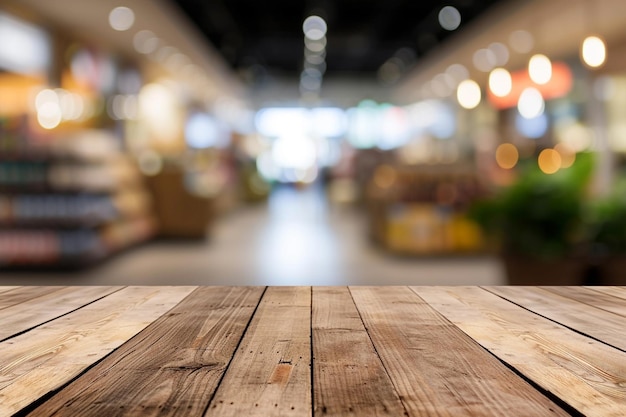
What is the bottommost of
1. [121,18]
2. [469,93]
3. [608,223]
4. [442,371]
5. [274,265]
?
[274,265]

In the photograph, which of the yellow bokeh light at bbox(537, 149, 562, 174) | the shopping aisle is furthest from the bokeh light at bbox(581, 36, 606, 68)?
the yellow bokeh light at bbox(537, 149, 562, 174)

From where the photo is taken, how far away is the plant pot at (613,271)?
3663 mm

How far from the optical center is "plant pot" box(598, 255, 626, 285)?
3.66m

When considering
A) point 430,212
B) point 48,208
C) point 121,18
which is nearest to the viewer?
point 48,208

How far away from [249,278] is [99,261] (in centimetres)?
205

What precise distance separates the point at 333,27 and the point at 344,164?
187 inches

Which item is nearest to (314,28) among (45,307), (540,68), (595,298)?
(540,68)

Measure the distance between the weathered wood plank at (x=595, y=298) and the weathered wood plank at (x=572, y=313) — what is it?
0.03m

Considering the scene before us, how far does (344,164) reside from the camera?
59.3 feet

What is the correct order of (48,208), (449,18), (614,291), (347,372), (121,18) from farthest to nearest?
(449,18) → (121,18) → (48,208) → (614,291) → (347,372)

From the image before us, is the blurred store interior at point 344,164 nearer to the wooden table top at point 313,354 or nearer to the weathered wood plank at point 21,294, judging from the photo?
the wooden table top at point 313,354

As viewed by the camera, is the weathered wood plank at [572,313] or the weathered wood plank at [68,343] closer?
the weathered wood plank at [68,343]

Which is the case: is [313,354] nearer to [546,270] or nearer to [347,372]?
[347,372]

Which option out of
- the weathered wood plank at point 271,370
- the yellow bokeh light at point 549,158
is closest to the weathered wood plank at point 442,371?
the weathered wood plank at point 271,370
